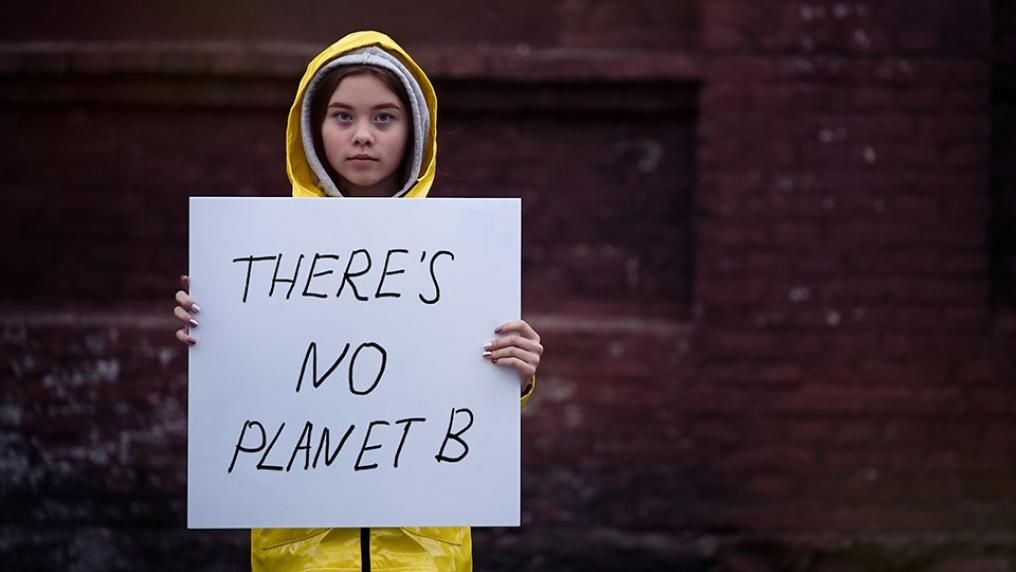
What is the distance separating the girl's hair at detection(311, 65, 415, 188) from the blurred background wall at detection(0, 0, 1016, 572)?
1654 millimetres

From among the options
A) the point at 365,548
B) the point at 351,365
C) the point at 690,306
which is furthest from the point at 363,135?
the point at 690,306

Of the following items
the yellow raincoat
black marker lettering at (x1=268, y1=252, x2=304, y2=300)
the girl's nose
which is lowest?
the yellow raincoat

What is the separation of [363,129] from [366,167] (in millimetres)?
78

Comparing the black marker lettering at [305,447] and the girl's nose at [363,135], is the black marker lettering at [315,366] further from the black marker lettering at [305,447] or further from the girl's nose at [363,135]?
the girl's nose at [363,135]

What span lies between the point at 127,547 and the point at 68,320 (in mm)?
863

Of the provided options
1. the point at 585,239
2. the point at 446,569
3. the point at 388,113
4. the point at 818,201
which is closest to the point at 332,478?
the point at 446,569

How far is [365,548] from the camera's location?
2.13m

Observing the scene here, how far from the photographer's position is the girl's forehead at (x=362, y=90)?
7.44ft

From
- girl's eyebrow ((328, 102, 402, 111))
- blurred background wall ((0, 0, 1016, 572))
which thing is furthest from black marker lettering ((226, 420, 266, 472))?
blurred background wall ((0, 0, 1016, 572))

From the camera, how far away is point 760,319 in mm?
4051

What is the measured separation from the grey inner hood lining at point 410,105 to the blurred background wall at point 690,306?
168cm

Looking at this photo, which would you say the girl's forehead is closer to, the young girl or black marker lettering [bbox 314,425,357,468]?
the young girl

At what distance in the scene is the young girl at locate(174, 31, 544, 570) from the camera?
2.12 m

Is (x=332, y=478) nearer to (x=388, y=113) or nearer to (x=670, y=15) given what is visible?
(x=388, y=113)
